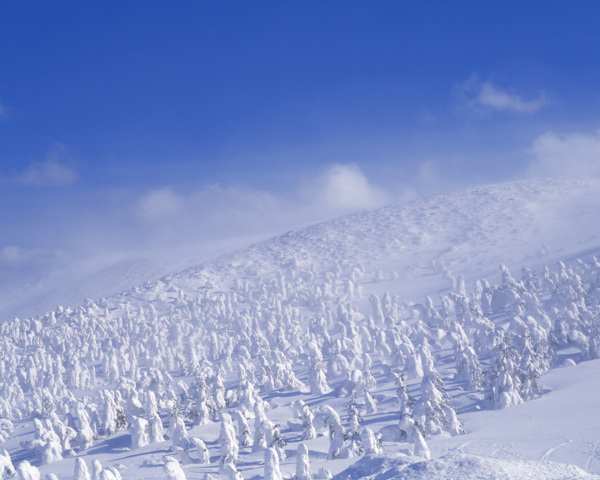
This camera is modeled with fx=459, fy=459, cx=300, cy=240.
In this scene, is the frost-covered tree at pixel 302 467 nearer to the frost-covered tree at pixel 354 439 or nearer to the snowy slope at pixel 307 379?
the snowy slope at pixel 307 379

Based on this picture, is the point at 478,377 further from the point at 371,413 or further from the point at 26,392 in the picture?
the point at 26,392

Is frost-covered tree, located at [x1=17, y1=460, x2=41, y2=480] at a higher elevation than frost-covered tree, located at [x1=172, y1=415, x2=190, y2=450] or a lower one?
higher

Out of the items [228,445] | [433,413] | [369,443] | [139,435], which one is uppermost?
[228,445]

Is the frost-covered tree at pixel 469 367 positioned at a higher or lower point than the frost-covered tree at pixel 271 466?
lower

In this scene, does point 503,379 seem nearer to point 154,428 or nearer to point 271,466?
point 271,466

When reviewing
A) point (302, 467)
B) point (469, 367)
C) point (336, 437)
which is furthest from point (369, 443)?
point (469, 367)

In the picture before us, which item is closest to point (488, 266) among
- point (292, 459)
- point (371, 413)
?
point (371, 413)

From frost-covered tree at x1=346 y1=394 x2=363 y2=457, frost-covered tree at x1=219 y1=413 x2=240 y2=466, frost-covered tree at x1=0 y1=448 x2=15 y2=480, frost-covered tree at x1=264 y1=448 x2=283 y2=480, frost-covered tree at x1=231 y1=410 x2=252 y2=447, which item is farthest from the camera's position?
frost-covered tree at x1=231 y1=410 x2=252 y2=447

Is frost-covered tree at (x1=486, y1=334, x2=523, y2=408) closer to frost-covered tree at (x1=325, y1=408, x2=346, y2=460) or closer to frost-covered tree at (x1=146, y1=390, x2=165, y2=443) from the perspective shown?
frost-covered tree at (x1=325, y1=408, x2=346, y2=460)

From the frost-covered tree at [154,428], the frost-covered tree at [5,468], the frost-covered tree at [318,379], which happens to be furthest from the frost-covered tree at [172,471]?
the frost-covered tree at [318,379]

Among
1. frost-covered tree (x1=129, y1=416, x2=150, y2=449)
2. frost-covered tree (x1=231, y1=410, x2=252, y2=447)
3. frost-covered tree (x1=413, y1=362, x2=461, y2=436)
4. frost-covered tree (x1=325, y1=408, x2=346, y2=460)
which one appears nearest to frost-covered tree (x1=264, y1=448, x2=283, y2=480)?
frost-covered tree (x1=325, y1=408, x2=346, y2=460)

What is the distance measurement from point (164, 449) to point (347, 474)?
41881 mm

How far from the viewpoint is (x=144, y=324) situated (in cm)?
16138

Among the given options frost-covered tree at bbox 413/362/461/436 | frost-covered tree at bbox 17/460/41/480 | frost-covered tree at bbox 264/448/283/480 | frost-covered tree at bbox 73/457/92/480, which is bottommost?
frost-covered tree at bbox 413/362/461/436
